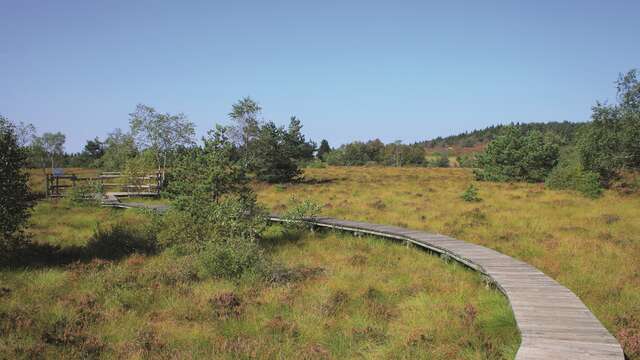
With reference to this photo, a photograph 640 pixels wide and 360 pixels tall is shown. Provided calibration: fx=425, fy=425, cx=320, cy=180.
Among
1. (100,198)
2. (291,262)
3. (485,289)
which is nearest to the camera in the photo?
(485,289)

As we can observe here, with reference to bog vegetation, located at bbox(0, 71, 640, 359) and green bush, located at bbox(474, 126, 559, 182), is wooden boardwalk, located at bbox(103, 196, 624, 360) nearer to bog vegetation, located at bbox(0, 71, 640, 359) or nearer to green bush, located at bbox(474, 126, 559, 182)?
bog vegetation, located at bbox(0, 71, 640, 359)

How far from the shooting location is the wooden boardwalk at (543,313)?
5.00 meters

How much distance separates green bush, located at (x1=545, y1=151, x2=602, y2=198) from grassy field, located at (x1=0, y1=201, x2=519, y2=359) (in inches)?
691

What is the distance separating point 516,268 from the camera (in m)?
9.02

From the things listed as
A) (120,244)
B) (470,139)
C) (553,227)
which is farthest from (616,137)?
(470,139)

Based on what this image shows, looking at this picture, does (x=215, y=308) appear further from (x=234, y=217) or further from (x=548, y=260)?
(x=548, y=260)

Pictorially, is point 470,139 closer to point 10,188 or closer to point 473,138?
point 473,138

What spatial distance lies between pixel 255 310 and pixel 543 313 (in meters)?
4.70

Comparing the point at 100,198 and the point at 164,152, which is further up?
the point at 164,152

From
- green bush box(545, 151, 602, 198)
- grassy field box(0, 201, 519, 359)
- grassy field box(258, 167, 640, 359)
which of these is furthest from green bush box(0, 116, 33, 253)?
green bush box(545, 151, 602, 198)

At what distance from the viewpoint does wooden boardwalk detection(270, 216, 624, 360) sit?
5.00 m

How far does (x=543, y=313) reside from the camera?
20.6 ft

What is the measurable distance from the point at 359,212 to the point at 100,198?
561 inches

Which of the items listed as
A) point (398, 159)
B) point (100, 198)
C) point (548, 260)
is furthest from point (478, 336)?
point (398, 159)
